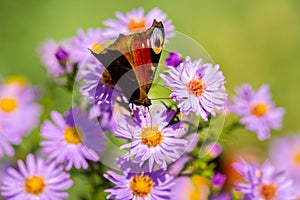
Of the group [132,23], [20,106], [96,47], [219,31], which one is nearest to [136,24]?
[132,23]

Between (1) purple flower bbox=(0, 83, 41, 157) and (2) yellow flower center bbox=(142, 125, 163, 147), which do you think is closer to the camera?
(2) yellow flower center bbox=(142, 125, 163, 147)

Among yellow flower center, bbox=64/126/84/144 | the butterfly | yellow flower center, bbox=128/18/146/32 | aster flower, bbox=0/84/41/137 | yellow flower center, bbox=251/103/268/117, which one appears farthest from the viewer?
aster flower, bbox=0/84/41/137

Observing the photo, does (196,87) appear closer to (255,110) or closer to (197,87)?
(197,87)

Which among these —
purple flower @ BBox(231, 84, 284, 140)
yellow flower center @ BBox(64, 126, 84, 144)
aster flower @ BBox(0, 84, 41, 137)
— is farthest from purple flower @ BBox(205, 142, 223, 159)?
aster flower @ BBox(0, 84, 41, 137)

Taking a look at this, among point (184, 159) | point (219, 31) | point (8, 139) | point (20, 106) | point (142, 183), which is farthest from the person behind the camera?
point (219, 31)

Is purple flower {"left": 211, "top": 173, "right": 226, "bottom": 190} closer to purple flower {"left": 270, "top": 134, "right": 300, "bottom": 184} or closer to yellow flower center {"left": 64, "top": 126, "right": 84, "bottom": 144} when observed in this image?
yellow flower center {"left": 64, "top": 126, "right": 84, "bottom": 144}

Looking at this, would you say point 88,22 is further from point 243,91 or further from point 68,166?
point 68,166
